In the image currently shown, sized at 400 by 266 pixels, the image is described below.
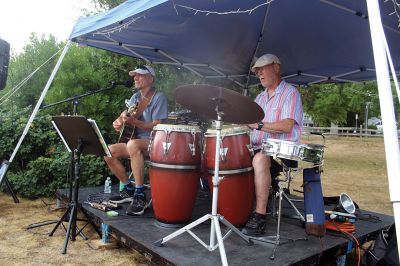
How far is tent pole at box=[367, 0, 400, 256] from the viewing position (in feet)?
5.75

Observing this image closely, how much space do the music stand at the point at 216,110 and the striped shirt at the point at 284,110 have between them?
76cm

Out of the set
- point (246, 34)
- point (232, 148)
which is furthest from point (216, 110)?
point (246, 34)

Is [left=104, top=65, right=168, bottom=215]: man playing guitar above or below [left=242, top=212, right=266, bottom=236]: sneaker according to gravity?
above

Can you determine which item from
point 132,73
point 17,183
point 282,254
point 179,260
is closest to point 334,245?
point 282,254

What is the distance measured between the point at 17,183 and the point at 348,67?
546 centimetres

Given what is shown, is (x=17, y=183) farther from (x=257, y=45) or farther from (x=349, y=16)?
(x=349, y=16)

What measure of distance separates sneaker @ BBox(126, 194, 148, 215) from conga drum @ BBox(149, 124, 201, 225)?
40cm

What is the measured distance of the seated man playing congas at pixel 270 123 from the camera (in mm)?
3395

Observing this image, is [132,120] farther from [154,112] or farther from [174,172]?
[174,172]

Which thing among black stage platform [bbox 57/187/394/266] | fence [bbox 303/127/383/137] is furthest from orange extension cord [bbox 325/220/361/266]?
fence [bbox 303/127/383/137]

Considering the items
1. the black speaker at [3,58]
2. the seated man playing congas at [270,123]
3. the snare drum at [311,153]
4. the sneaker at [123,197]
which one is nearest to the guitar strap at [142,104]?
the sneaker at [123,197]

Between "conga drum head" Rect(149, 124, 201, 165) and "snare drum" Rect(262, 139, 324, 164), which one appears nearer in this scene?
"snare drum" Rect(262, 139, 324, 164)

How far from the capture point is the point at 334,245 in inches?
122

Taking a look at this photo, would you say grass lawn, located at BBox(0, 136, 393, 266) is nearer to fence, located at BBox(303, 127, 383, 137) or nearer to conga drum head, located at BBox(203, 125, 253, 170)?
conga drum head, located at BBox(203, 125, 253, 170)
